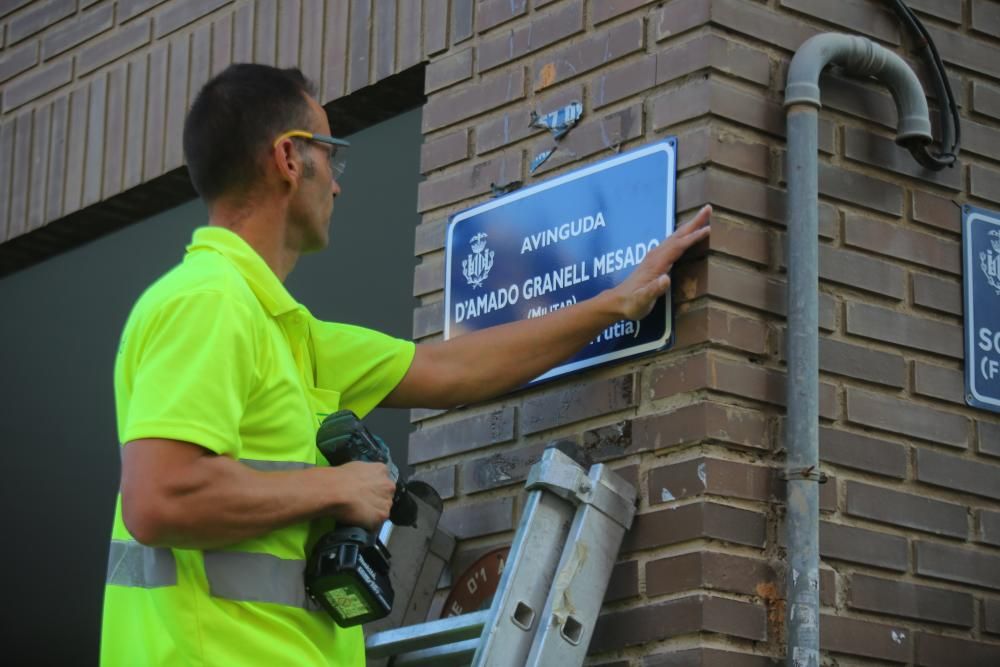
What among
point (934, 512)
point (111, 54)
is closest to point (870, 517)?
point (934, 512)

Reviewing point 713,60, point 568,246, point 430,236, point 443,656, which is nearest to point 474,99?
point 430,236

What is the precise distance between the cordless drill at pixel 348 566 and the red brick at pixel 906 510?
116 cm

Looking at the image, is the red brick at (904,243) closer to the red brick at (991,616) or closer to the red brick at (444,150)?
the red brick at (991,616)

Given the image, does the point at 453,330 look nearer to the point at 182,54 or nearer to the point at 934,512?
the point at 934,512

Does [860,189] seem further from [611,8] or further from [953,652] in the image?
[953,652]

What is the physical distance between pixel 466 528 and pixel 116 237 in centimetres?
221

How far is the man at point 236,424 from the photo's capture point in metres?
2.94

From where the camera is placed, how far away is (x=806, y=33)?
4.02m

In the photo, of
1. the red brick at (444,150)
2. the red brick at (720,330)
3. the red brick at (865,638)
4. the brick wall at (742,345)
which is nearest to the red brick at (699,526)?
the brick wall at (742,345)

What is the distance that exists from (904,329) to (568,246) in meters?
0.76

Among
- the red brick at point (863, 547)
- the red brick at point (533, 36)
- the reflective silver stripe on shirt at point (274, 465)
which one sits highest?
the red brick at point (533, 36)

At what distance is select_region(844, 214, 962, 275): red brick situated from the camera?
13.0 ft

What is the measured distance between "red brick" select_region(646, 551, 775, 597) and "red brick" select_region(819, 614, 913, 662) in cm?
17

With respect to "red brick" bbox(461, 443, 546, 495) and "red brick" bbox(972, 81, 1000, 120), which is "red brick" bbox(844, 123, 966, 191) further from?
"red brick" bbox(461, 443, 546, 495)
